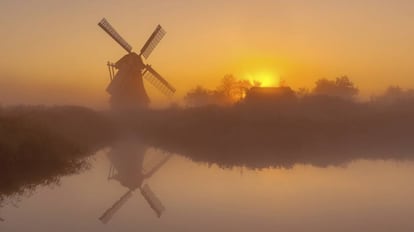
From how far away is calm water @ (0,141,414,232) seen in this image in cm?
1716

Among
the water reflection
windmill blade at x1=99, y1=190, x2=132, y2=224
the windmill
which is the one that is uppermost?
the windmill

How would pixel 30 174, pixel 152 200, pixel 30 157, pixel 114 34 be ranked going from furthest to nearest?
pixel 114 34
pixel 30 157
pixel 30 174
pixel 152 200

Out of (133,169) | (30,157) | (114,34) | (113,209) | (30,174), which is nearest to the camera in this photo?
(113,209)

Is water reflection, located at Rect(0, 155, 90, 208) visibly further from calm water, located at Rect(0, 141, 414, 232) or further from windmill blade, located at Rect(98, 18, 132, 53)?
windmill blade, located at Rect(98, 18, 132, 53)

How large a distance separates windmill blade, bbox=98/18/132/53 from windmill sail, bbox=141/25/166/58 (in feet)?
5.12

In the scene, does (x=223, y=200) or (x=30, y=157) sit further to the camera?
(x=30, y=157)

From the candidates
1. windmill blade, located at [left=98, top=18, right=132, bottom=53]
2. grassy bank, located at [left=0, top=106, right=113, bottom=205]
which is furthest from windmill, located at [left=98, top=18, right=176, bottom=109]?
grassy bank, located at [left=0, top=106, right=113, bottom=205]

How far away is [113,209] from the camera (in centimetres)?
1962

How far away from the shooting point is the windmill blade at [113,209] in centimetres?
1791

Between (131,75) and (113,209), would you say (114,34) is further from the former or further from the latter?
(113,209)

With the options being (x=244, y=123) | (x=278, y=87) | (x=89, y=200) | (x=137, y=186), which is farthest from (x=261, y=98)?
(x=89, y=200)

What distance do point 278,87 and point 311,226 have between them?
51.0m

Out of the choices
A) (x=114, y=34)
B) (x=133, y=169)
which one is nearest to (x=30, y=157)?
(x=133, y=169)

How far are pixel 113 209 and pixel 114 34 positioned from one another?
148ft
